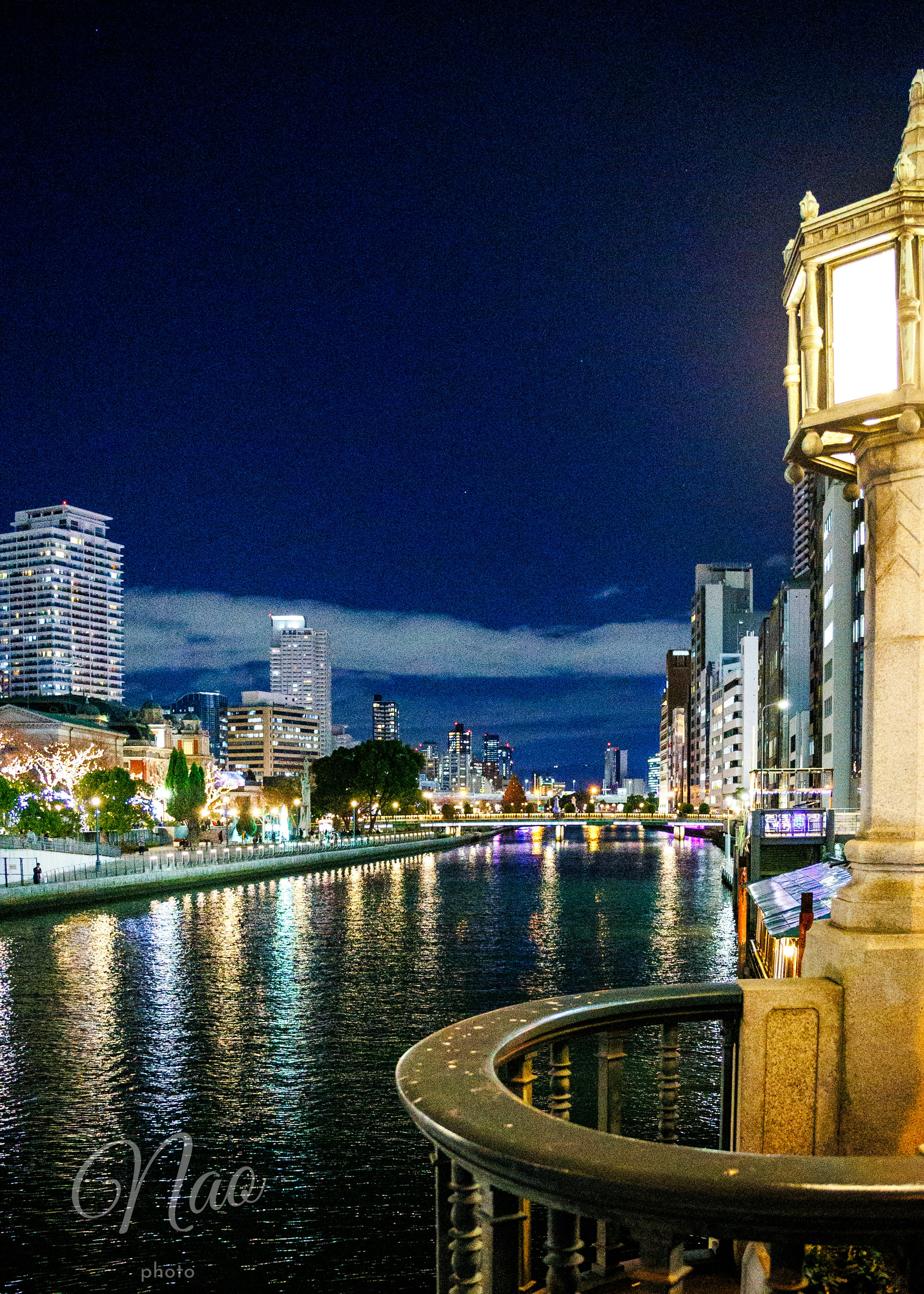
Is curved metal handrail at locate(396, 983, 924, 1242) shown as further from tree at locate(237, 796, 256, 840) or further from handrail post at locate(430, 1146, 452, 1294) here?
tree at locate(237, 796, 256, 840)

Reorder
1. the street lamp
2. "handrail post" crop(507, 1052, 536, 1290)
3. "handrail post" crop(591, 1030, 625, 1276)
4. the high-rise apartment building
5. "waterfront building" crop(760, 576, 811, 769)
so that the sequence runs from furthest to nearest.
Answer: "waterfront building" crop(760, 576, 811, 769)
the high-rise apartment building
the street lamp
"handrail post" crop(591, 1030, 625, 1276)
"handrail post" crop(507, 1052, 536, 1290)

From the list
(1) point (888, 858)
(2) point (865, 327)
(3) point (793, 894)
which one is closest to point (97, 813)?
(3) point (793, 894)

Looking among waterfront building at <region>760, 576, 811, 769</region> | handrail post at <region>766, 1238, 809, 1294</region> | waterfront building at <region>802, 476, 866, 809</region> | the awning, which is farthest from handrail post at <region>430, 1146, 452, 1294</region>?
waterfront building at <region>760, 576, 811, 769</region>

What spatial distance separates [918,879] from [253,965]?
111 ft

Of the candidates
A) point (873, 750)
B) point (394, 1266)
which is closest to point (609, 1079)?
point (873, 750)

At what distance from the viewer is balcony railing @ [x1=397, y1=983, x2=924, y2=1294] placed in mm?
3588

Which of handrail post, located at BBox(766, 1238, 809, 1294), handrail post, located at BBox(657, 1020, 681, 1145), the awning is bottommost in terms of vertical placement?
the awning

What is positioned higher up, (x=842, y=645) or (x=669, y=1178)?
(x=842, y=645)

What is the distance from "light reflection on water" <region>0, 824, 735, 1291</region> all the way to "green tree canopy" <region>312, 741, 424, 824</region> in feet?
280

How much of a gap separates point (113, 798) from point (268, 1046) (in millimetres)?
66903

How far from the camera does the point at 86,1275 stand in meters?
13.5

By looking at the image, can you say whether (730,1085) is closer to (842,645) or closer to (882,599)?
(882,599)

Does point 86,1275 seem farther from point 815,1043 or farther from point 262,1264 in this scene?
point 815,1043

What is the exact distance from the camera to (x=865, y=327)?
7.34 metres
